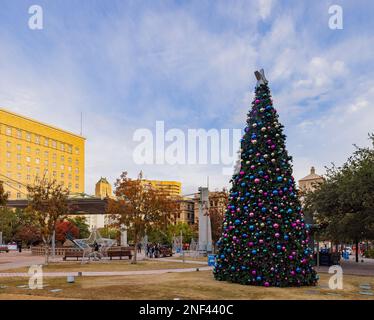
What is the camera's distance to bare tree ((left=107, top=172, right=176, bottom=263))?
29312mm

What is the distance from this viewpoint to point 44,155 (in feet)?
361

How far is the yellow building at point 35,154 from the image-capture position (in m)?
98.8

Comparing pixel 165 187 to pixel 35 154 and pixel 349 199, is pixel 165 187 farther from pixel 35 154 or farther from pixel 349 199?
pixel 35 154

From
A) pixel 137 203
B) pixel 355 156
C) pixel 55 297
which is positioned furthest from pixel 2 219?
pixel 55 297

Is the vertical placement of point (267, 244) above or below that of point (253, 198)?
below

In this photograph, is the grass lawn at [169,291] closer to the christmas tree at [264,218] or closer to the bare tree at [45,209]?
the christmas tree at [264,218]

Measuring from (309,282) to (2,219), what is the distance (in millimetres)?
52188

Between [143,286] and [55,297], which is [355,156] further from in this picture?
[55,297]

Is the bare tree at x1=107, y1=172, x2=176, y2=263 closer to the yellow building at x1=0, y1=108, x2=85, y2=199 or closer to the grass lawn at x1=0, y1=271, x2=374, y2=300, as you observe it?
the grass lawn at x1=0, y1=271, x2=374, y2=300

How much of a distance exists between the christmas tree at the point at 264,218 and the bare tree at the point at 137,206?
557 inches

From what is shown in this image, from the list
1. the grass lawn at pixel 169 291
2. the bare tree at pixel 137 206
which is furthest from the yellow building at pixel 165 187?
the grass lawn at pixel 169 291

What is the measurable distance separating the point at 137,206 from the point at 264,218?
1626 cm

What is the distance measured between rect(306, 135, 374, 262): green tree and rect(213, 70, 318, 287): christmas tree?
30.5 feet

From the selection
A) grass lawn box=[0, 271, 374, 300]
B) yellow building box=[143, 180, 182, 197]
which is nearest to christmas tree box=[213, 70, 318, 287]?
grass lawn box=[0, 271, 374, 300]
